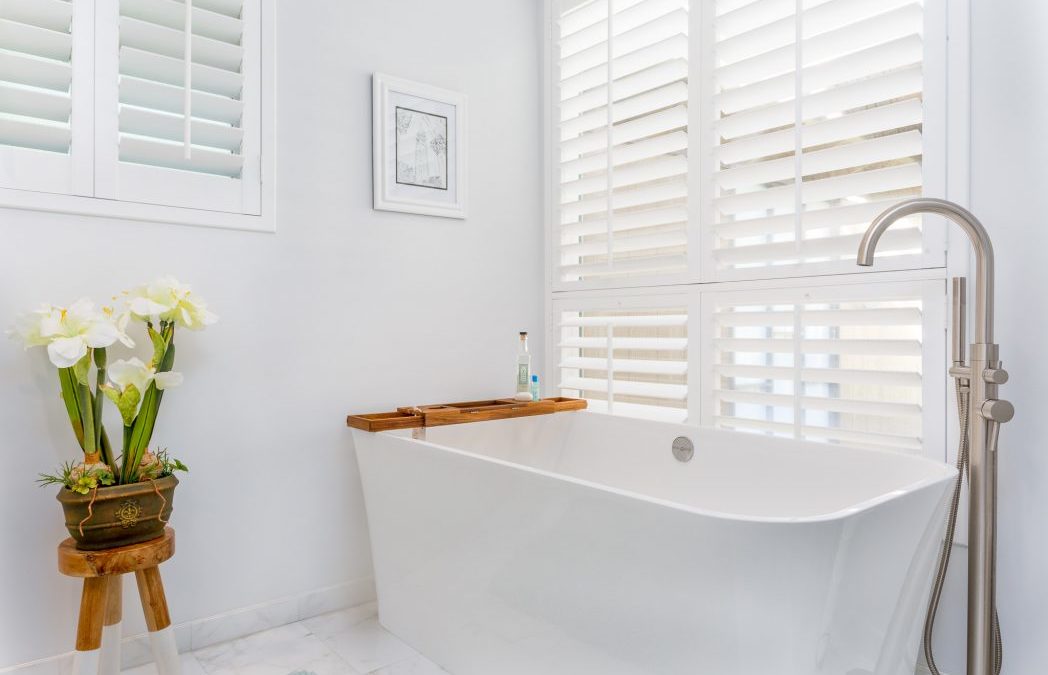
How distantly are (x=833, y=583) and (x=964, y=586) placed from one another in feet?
2.61

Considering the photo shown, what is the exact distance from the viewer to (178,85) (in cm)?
196

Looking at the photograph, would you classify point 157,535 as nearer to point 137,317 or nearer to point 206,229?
point 137,317

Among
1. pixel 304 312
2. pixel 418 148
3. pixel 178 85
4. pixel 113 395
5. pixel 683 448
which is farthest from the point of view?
pixel 418 148

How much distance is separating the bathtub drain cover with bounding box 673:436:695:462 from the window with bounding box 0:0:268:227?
4.80 ft

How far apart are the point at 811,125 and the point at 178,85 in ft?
5.93

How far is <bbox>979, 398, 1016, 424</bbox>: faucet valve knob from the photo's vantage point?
1.42 metres

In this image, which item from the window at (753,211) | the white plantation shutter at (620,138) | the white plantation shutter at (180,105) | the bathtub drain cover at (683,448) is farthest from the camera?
the white plantation shutter at (620,138)

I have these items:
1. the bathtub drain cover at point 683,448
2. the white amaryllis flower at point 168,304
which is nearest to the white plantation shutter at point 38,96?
the white amaryllis flower at point 168,304

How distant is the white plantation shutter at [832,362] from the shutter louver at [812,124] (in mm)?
122

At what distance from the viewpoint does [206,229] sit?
6.56 ft

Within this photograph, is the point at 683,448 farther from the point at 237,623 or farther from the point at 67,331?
the point at 67,331

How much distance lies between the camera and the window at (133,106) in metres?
1.72

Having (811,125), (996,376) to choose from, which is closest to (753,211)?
(811,125)

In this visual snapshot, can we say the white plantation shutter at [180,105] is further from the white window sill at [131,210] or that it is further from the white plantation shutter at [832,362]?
the white plantation shutter at [832,362]
